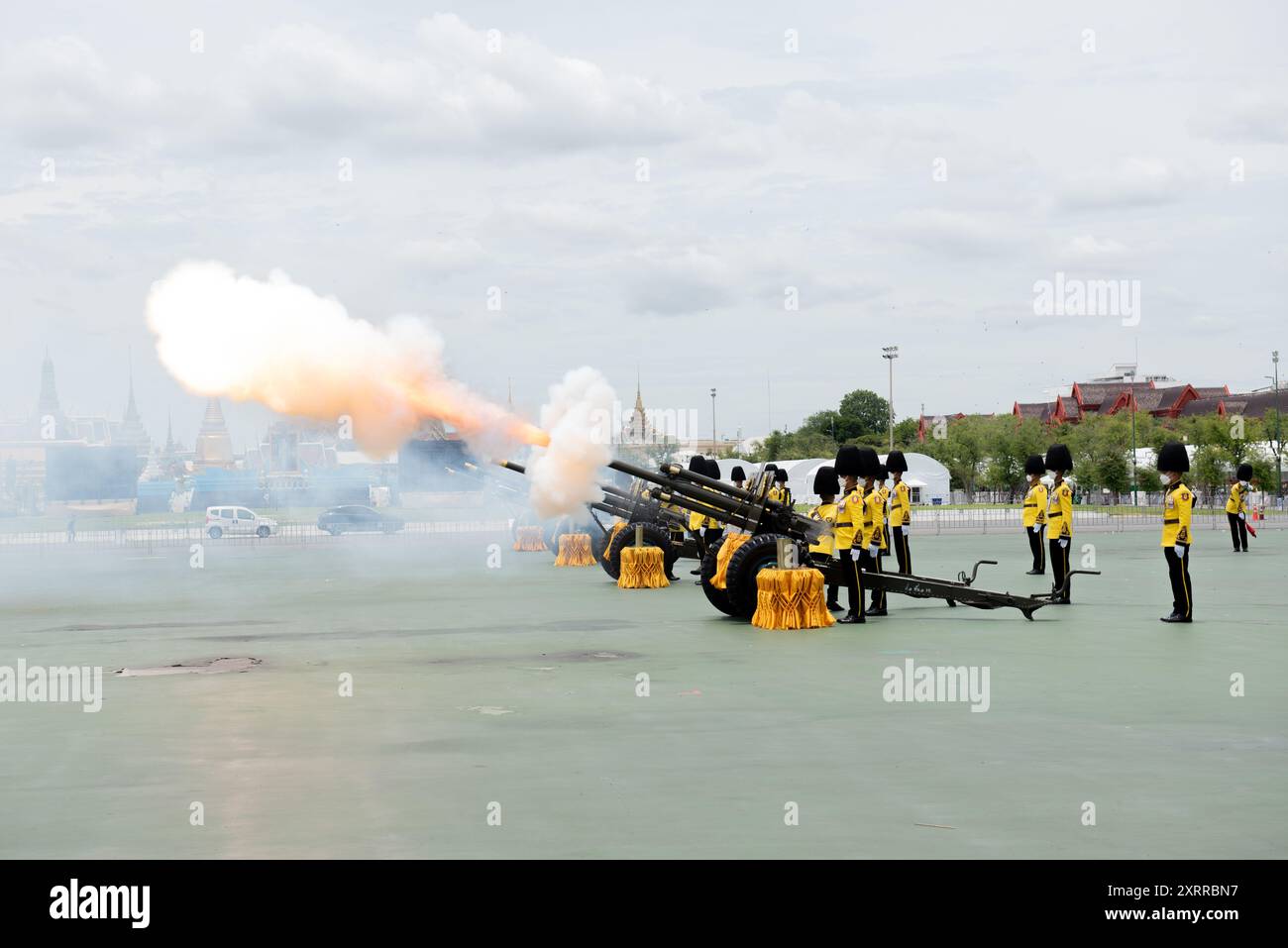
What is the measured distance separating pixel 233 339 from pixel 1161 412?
110 meters

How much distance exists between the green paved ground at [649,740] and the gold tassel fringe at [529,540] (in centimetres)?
1616

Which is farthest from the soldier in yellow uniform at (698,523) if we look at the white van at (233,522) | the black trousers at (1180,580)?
the white van at (233,522)

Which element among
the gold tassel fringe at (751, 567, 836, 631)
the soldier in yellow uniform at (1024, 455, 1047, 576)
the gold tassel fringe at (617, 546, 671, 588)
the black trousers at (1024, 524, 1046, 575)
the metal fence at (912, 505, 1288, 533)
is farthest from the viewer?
the metal fence at (912, 505, 1288, 533)

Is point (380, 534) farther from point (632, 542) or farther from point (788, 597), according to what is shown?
point (788, 597)

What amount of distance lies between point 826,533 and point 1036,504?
6.82 meters

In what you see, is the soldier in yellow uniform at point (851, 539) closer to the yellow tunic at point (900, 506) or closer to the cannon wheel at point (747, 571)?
the cannon wheel at point (747, 571)

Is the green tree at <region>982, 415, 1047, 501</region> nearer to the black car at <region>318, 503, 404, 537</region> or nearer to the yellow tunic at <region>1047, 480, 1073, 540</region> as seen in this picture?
the black car at <region>318, 503, 404, 537</region>

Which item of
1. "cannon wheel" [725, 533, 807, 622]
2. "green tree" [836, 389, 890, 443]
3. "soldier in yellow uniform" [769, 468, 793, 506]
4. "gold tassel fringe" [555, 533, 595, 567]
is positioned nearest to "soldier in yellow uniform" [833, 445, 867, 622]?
"cannon wheel" [725, 533, 807, 622]

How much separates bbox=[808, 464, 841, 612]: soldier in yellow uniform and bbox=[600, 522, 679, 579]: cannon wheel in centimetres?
540

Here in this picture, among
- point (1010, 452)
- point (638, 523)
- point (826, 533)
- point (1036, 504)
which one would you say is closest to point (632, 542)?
point (638, 523)

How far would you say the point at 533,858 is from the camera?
618cm

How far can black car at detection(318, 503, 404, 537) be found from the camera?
165 feet

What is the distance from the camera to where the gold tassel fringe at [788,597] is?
16141 mm

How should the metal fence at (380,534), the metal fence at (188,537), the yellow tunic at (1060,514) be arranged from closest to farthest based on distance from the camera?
the yellow tunic at (1060,514) → the metal fence at (188,537) → the metal fence at (380,534)
